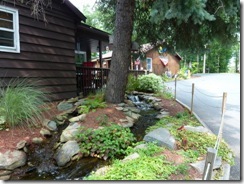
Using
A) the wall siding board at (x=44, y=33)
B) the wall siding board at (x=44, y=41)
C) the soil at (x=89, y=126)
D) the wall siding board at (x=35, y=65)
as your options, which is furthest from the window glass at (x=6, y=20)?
the soil at (x=89, y=126)

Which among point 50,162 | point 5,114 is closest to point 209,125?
point 50,162

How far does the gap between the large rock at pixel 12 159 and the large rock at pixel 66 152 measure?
52cm

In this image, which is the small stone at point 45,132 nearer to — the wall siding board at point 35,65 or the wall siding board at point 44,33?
the wall siding board at point 35,65

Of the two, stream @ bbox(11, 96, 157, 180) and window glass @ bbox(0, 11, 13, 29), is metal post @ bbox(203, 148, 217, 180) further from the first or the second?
window glass @ bbox(0, 11, 13, 29)

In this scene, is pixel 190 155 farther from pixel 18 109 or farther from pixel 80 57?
pixel 80 57

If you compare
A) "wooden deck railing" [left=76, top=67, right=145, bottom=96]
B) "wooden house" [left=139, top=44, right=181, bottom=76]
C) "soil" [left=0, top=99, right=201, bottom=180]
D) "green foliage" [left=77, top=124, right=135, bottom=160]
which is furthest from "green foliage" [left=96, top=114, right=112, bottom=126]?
"wooden house" [left=139, top=44, right=181, bottom=76]

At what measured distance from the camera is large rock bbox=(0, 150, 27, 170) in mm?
3479

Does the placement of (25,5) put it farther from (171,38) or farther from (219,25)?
(219,25)

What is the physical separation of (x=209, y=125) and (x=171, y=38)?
3.77m

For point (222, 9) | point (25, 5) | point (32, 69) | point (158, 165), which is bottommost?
point (158, 165)

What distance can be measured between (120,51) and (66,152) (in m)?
3.13

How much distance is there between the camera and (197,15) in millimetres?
4047

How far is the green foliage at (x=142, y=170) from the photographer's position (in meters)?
2.60

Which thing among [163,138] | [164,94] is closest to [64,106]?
[163,138]
